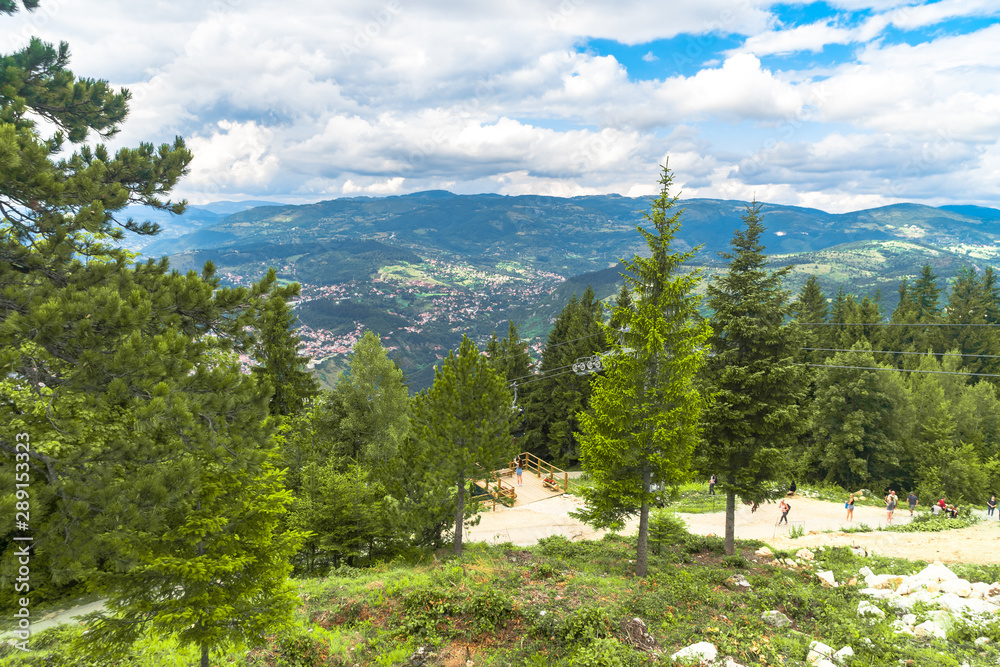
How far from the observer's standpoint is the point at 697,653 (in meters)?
8.91

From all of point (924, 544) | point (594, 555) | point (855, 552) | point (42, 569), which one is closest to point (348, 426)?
point (594, 555)

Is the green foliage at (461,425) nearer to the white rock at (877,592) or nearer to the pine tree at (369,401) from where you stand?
the white rock at (877,592)

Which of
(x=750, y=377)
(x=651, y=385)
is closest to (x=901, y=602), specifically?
(x=750, y=377)

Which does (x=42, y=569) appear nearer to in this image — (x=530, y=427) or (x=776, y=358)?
(x=776, y=358)

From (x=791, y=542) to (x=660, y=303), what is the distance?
15.6 meters

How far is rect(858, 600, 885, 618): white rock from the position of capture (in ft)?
34.1

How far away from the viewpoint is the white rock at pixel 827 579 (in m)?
13.2

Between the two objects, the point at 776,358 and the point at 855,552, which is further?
the point at 855,552

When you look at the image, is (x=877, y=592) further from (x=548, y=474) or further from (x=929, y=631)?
(x=548, y=474)

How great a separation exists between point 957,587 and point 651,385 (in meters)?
9.11

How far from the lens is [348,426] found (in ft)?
104

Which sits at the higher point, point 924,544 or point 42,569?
point 42,569

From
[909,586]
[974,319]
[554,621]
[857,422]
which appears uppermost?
[974,319]

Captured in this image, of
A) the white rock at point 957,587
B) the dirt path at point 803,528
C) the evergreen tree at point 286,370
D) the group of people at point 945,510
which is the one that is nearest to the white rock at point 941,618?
the white rock at point 957,587
